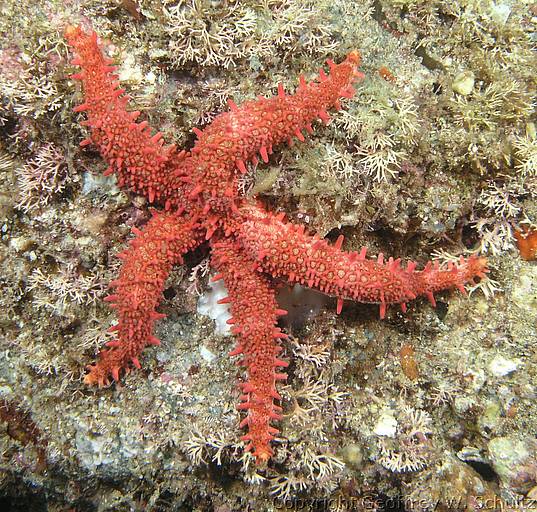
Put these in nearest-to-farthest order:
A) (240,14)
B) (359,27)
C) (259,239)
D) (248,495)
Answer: (259,239)
(240,14)
(359,27)
(248,495)

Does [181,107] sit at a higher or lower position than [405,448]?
higher

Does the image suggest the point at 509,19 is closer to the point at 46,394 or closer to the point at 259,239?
the point at 259,239

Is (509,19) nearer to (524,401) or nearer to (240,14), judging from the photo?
(240,14)

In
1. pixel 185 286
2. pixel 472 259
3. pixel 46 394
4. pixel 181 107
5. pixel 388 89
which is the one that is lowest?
pixel 46 394

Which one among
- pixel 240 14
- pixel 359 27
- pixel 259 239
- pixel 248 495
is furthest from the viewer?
pixel 248 495

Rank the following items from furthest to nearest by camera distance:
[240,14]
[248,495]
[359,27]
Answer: [248,495] → [359,27] → [240,14]

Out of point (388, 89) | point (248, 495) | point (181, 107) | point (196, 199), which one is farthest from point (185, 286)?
point (388, 89)

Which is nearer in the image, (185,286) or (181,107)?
(181,107)

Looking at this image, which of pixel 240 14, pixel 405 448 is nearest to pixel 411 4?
pixel 240 14

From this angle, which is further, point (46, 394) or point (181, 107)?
point (46, 394)
